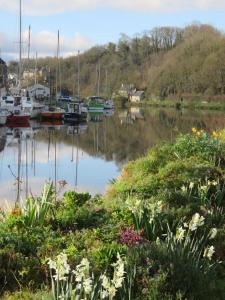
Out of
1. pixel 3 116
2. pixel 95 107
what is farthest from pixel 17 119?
pixel 95 107

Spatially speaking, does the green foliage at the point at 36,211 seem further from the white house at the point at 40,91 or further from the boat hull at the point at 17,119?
the white house at the point at 40,91

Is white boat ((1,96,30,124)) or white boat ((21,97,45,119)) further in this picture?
white boat ((21,97,45,119))

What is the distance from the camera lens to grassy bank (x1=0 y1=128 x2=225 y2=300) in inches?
208

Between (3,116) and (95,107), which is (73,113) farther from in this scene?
(95,107)

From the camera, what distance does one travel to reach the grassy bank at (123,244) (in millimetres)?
5293

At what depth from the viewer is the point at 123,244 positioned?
21.4ft

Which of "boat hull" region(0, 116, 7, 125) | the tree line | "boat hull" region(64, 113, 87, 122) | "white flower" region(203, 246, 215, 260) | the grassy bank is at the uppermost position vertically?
the tree line

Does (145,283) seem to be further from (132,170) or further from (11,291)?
(132,170)

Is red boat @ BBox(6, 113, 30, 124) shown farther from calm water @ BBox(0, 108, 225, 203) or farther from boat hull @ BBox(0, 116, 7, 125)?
calm water @ BBox(0, 108, 225, 203)

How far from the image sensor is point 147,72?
127m

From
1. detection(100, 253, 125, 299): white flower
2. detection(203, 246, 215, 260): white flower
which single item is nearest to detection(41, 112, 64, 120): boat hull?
detection(203, 246, 215, 260): white flower

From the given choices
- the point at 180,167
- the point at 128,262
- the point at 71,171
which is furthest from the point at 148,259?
the point at 71,171

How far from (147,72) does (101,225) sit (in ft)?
398

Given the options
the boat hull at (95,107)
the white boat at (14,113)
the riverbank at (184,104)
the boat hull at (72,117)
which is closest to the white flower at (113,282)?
the white boat at (14,113)
